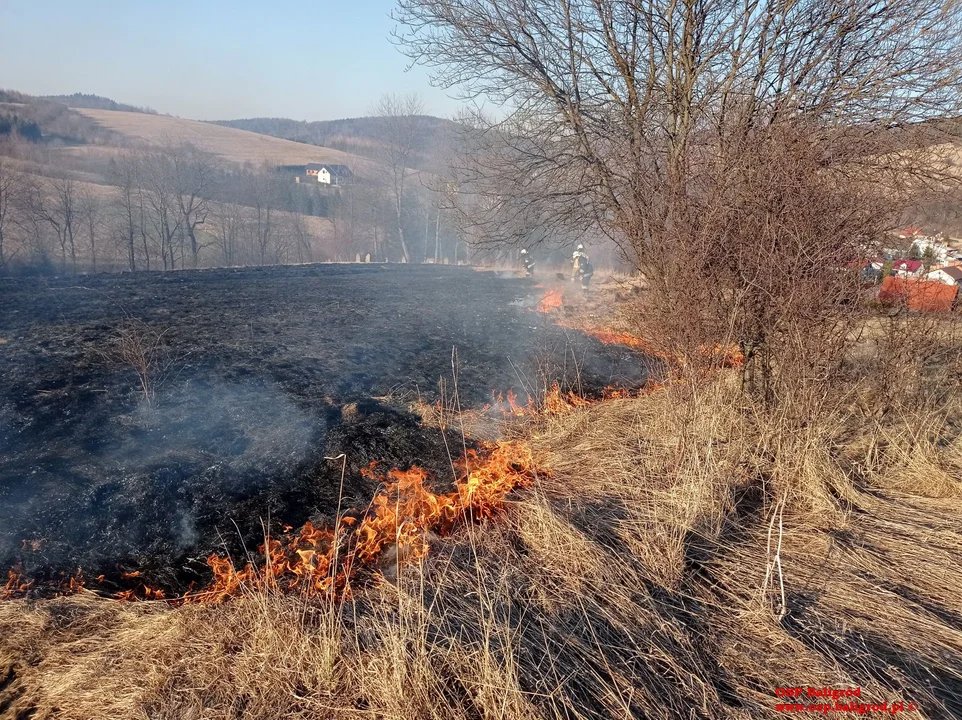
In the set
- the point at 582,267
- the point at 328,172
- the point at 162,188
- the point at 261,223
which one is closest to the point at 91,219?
the point at 162,188

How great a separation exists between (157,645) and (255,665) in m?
0.59

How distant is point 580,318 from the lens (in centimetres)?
1404

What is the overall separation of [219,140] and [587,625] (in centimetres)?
8067

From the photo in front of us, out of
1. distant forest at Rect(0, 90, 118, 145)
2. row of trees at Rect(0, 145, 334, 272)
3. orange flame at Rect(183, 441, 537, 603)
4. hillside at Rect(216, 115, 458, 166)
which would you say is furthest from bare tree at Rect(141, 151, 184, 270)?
hillside at Rect(216, 115, 458, 166)

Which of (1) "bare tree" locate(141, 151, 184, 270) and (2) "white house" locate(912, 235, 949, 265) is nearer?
(2) "white house" locate(912, 235, 949, 265)

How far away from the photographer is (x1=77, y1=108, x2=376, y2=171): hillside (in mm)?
61503

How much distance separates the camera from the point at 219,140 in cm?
7038

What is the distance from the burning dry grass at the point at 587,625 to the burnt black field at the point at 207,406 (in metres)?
1.21

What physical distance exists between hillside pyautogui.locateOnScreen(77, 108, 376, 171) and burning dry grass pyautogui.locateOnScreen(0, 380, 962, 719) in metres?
61.7

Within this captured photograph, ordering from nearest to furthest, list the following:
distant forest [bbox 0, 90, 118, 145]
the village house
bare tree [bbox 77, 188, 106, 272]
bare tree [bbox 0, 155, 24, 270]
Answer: the village house → bare tree [bbox 0, 155, 24, 270] → bare tree [bbox 77, 188, 106, 272] → distant forest [bbox 0, 90, 118, 145]

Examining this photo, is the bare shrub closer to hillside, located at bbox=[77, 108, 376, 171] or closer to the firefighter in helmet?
the firefighter in helmet

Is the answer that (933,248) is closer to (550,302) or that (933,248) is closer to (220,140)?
(550,302)

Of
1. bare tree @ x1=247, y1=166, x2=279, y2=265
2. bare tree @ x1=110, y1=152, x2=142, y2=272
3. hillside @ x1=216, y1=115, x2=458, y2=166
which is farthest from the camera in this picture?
hillside @ x1=216, y1=115, x2=458, y2=166

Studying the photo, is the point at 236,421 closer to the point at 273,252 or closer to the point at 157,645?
the point at 157,645
